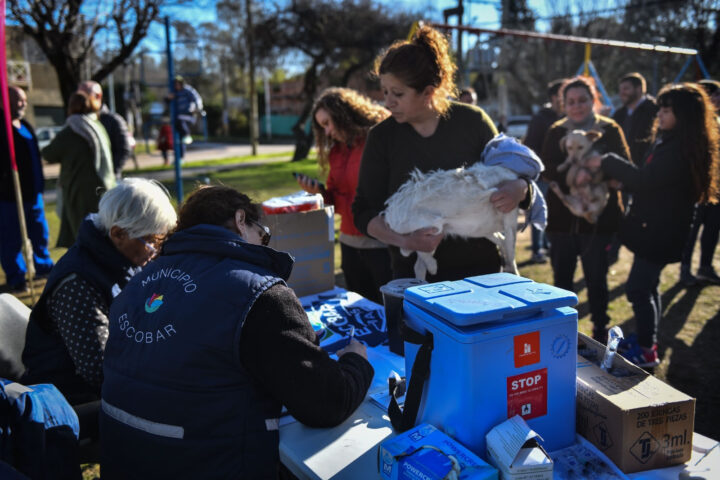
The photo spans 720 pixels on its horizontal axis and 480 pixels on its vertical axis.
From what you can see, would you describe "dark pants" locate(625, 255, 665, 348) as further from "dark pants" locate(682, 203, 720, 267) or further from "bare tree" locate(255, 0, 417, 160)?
"bare tree" locate(255, 0, 417, 160)

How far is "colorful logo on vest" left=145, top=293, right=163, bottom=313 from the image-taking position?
1326 millimetres

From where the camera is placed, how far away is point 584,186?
10.9 feet

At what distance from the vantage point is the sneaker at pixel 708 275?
16.9ft

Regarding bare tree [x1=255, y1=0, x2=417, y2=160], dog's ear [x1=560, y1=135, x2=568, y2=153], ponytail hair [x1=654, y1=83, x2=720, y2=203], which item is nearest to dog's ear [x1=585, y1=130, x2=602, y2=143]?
dog's ear [x1=560, y1=135, x2=568, y2=153]

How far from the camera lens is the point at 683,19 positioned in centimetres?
2119

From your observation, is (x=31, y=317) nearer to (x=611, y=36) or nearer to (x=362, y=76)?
(x=362, y=76)

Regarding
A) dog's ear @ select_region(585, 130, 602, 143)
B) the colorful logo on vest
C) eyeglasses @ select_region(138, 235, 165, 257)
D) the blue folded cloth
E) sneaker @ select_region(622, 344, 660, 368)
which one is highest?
dog's ear @ select_region(585, 130, 602, 143)

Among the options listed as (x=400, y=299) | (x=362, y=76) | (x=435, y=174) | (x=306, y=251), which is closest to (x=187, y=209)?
(x=400, y=299)

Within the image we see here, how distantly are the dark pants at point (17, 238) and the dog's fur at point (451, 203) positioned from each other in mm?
4349

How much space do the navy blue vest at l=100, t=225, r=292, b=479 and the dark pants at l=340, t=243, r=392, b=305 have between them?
1680 mm

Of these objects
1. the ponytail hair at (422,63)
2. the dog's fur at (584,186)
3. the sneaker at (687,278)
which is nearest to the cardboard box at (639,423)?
the ponytail hair at (422,63)

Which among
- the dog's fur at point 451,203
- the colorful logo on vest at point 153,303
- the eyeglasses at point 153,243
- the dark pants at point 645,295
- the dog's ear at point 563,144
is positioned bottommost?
the dark pants at point 645,295

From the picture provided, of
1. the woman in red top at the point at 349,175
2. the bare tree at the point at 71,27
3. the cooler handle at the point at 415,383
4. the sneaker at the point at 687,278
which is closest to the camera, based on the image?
the cooler handle at the point at 415,383

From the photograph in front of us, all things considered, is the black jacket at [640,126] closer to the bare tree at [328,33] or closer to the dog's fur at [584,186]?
the dog's fur at [584,186]
